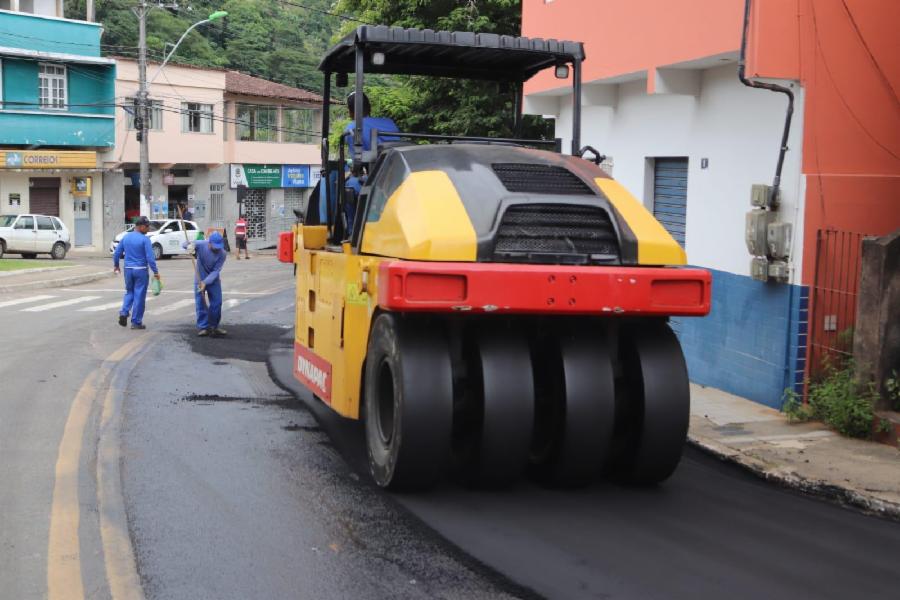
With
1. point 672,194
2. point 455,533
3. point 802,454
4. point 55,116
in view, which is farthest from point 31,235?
point 455,533

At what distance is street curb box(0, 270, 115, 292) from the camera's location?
2500cm

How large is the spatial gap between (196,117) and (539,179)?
44.8 metres

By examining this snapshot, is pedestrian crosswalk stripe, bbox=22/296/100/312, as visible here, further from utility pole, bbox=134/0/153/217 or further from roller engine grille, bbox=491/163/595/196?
utility pole, bbox=134/0/153/217

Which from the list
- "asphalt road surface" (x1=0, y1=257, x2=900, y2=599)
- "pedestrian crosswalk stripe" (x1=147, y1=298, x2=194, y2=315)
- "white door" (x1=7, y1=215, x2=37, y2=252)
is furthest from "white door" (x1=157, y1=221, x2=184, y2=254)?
"asphalt road surface" (x1=0, y1=257, x2=900, y2=599)

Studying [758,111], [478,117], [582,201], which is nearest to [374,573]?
[582,201]

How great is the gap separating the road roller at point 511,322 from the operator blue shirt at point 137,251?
33.8ft

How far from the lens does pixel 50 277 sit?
27.9m

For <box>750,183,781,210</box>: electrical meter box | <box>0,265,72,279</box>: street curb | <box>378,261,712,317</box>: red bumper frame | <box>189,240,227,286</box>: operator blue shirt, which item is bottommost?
<box>0,265,72,279</box>: street curb

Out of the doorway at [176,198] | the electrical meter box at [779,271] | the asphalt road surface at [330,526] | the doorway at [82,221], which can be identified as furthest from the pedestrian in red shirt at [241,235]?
the electrical meter box at [779,271]

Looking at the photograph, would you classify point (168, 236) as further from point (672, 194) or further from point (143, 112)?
point (672, 194)

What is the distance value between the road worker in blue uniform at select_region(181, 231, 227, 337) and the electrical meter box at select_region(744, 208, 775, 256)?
8297 millimetres

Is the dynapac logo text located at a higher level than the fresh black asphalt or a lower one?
higher

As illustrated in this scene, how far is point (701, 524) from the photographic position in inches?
265

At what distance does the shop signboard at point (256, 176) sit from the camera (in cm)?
5297
